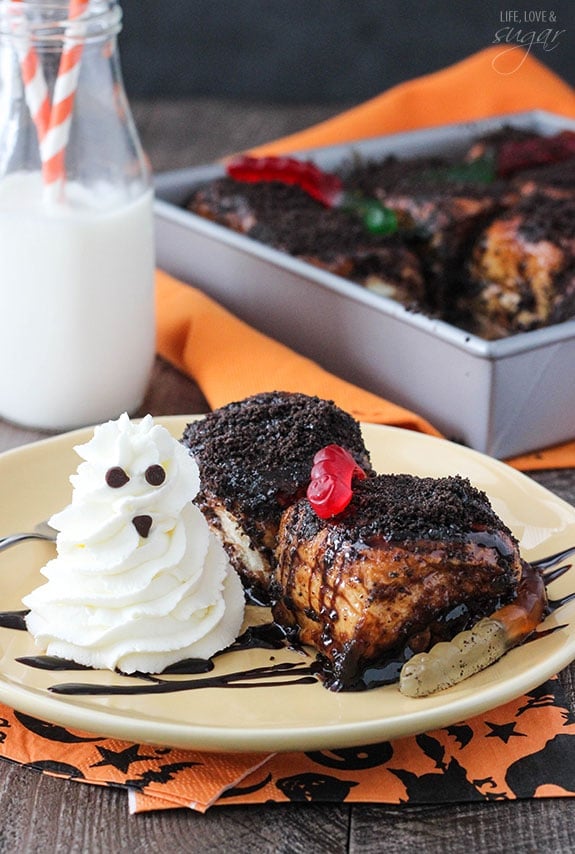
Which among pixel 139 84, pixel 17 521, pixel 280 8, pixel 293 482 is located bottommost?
pixel 139 84

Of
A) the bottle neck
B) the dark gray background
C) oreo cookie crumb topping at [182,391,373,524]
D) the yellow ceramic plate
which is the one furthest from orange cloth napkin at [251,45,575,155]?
the yellow ceramic plate

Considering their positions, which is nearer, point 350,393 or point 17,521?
point 17,521

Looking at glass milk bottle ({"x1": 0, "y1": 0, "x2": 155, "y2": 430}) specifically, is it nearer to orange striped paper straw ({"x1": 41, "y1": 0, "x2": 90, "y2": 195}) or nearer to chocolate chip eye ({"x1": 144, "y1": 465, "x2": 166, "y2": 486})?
orange striped paper straw ({"x1": 41, "y1": 0, "x2": 90, "y2": 195})

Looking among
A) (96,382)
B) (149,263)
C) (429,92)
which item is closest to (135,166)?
(149,263)

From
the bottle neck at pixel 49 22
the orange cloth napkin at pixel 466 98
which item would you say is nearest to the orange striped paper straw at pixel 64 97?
the bottle neck at pixel 49 22

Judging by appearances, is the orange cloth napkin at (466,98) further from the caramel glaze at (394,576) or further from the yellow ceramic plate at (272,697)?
the caramel glaze at (394,576)

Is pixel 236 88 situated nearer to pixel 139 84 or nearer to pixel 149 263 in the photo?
pixel 139 84
